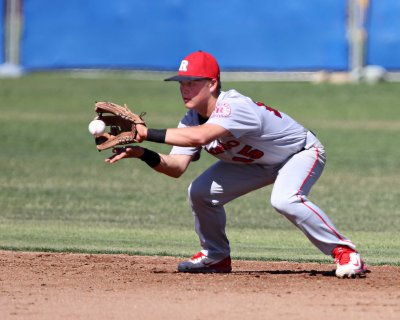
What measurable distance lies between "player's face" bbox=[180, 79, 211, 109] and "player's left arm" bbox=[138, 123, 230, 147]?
12.0 inches

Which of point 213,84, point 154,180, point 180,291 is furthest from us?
point 154,180

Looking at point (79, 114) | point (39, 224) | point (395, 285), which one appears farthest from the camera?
point (79, 114)

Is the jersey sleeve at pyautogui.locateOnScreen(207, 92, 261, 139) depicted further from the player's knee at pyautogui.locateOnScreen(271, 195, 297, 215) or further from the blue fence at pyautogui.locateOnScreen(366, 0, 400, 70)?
the blue fence at pyautogui.locateOnScreen(366, 0, 400, 70)

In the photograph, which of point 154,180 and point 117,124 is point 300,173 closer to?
point 117,124

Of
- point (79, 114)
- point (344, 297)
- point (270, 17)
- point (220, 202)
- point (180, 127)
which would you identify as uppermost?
point (270, 17)

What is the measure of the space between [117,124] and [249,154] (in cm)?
91

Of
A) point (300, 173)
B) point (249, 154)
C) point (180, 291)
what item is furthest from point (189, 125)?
point (180, 291)

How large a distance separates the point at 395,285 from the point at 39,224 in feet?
14.3

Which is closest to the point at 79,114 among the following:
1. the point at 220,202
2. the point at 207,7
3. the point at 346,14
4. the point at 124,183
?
the point at 207,7

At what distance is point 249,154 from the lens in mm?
7320

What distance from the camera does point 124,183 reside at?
44.3ft

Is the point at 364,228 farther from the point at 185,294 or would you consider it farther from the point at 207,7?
the point at 207,7

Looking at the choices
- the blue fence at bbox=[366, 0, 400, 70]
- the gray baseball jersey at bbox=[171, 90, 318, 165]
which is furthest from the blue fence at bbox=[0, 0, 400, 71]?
the gray baseball jersey at bbox=[171, 90, 318, 165]

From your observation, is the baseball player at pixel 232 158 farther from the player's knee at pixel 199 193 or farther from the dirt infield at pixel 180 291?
the dirt infield at pixel 180 291
